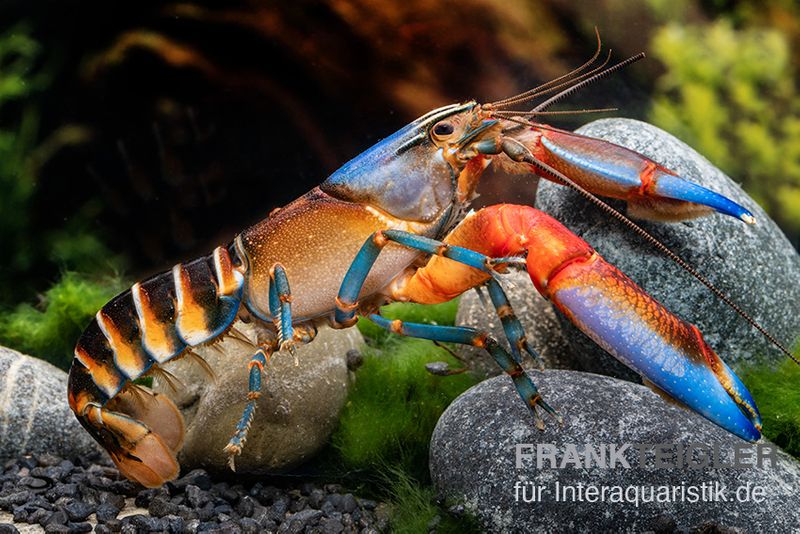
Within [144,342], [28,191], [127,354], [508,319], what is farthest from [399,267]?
[28,191]

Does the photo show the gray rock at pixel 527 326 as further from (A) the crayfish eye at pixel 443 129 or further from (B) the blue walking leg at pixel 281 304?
(B) the blue walking leg at pixel 281 304

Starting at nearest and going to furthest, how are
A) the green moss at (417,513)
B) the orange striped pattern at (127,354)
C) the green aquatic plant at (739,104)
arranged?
the green moss at (417,513), the orange striped pattern at (127,354), the green aquatic plant at (739,104)

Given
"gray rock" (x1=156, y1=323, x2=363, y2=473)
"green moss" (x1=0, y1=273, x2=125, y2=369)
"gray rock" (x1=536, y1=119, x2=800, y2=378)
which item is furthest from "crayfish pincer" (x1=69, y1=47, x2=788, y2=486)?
"green moss" (x1=0, y1=273, x2=125, y2=369)

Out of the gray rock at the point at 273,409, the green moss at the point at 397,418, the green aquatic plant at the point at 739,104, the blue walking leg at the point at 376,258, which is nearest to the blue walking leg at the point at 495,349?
the blue walking leg at the point at 376,258

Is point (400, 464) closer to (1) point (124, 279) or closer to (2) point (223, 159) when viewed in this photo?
(2) point (223, 159)

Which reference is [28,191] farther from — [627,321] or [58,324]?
[627,321]

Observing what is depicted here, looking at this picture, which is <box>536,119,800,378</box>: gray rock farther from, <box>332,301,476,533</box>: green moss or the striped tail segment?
the striped tail segment

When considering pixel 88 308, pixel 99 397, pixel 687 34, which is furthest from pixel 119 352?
pixel 687 34
